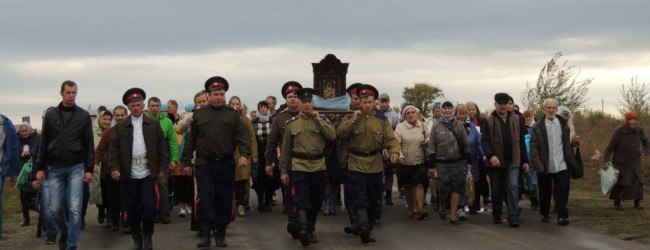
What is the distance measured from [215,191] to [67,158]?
182cm

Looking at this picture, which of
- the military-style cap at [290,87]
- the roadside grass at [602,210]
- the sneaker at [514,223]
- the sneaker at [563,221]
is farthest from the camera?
the sneaker at [563,221]

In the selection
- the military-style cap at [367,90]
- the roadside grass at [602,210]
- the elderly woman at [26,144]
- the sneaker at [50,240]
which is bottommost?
the sneaker at [50,240]

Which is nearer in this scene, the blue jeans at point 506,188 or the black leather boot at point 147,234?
the black leather boot at point 147,234

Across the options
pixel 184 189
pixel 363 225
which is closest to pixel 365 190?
pixel 363 225

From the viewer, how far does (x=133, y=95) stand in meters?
10.8

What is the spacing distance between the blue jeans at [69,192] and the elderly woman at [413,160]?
214 inches

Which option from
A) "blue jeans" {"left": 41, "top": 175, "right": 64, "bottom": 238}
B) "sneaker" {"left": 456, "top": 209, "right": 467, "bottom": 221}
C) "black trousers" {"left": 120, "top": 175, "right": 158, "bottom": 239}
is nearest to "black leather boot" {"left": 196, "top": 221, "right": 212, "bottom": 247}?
"black trousers" {"left": 120, "top": 175, "right": 158, "bottom": 239}

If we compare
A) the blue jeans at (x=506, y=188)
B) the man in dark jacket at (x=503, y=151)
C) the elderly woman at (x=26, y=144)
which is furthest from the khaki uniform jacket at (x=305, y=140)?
the elderly woman at (x=26, y=144)

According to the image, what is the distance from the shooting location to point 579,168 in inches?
533

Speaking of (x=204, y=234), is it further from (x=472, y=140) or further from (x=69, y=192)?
(x=472, y=140)

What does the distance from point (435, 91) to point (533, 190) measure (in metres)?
64.6

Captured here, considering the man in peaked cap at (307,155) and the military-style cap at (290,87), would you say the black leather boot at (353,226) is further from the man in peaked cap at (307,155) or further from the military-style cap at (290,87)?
the military-style cap at (290,87)

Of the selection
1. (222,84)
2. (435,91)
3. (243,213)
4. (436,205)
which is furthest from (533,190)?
(435,91)

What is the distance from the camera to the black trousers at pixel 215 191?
10.7 m
